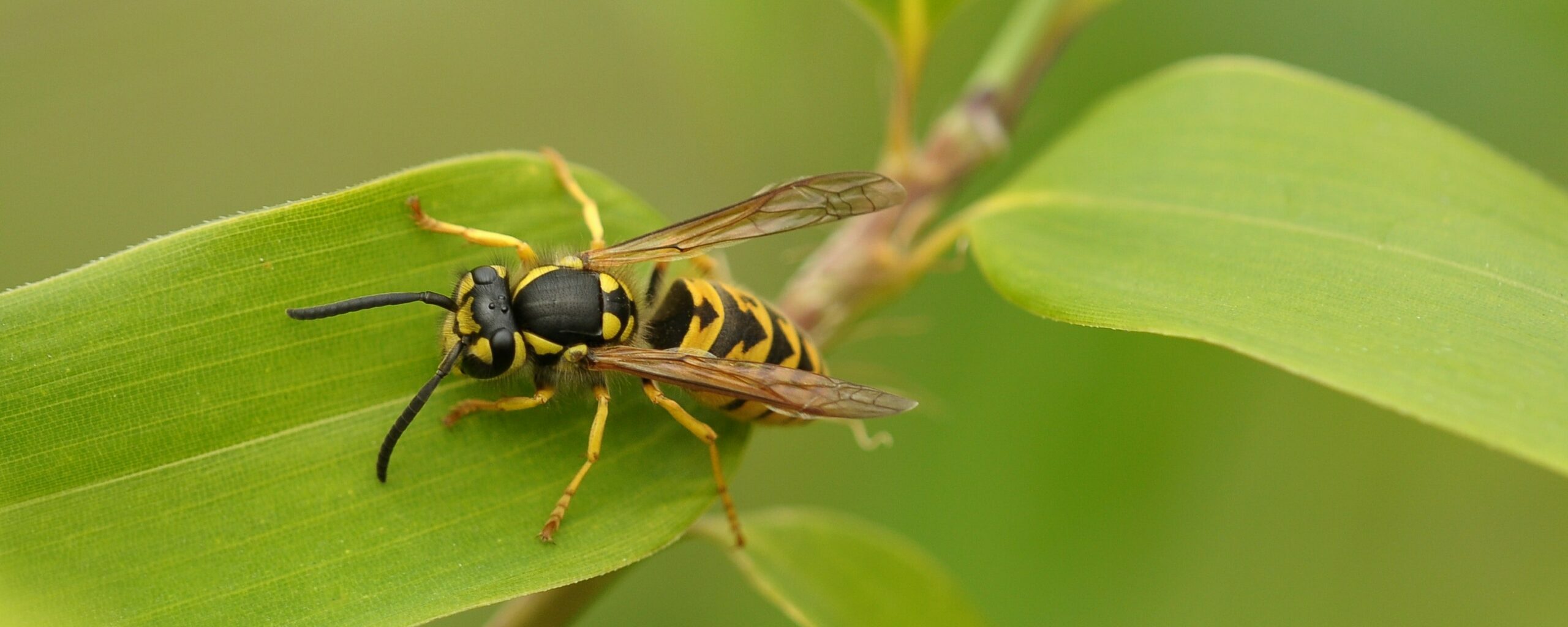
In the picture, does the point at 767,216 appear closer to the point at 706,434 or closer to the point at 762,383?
the point at 762,383

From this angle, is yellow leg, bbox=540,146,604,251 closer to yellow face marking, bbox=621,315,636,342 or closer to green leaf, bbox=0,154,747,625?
green leaf, bbox=0,154,747,625

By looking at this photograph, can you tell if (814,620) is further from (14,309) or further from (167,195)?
(167,195)

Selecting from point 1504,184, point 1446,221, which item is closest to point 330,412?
point 1446,221

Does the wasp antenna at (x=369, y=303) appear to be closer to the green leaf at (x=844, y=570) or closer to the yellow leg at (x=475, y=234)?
the yellow leg at (x=475, y=234)

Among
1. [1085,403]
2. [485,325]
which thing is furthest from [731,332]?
[1085,403]

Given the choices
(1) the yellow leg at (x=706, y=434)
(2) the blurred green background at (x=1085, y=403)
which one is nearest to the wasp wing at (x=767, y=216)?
(1) the yellow leg at (x=706, y=434)

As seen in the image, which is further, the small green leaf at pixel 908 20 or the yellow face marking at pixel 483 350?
the small green leaf at pixel 908 20
